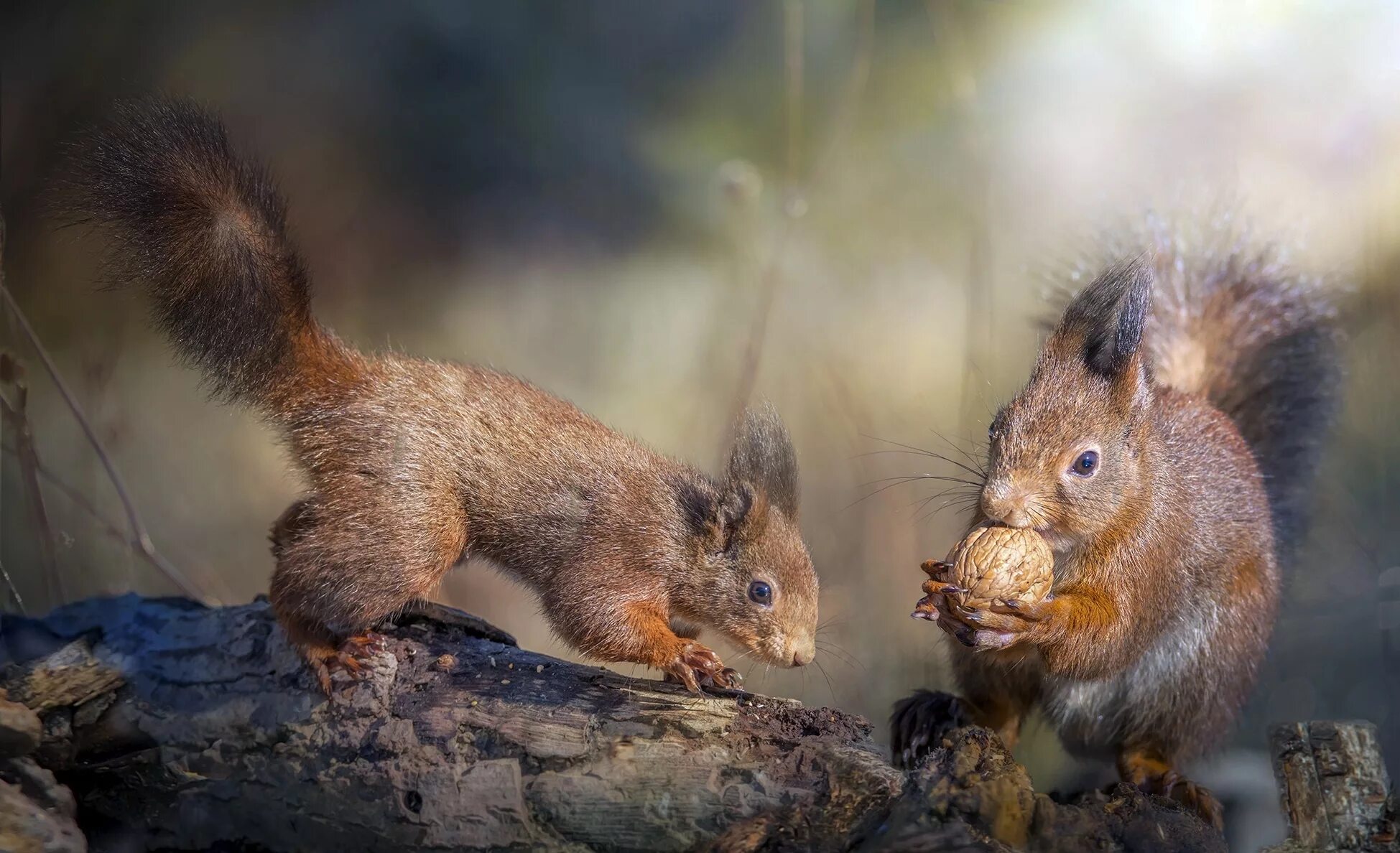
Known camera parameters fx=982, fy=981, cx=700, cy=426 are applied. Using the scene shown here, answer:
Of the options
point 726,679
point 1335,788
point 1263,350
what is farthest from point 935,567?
point 1263,350

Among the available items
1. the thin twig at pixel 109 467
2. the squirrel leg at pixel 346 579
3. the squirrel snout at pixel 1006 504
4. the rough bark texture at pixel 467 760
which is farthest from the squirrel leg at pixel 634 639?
the thin twig at pixel 109 467

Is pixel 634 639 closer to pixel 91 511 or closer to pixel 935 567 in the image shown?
pixel 935 567

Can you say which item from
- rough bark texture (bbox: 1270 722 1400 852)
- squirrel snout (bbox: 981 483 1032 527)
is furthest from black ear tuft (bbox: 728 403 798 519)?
rough bark texture (bbox: 1270 722 1400 852)

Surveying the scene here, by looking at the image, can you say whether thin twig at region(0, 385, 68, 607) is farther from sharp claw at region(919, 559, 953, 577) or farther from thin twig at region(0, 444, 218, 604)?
sharp claw at region(919, 559, 953, 577)

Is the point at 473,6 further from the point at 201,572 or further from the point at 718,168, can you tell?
the point at 201,572

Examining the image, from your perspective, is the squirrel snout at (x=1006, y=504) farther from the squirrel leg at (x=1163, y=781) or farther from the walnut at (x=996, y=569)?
the squirrel leg at (x=1163, y=781)
